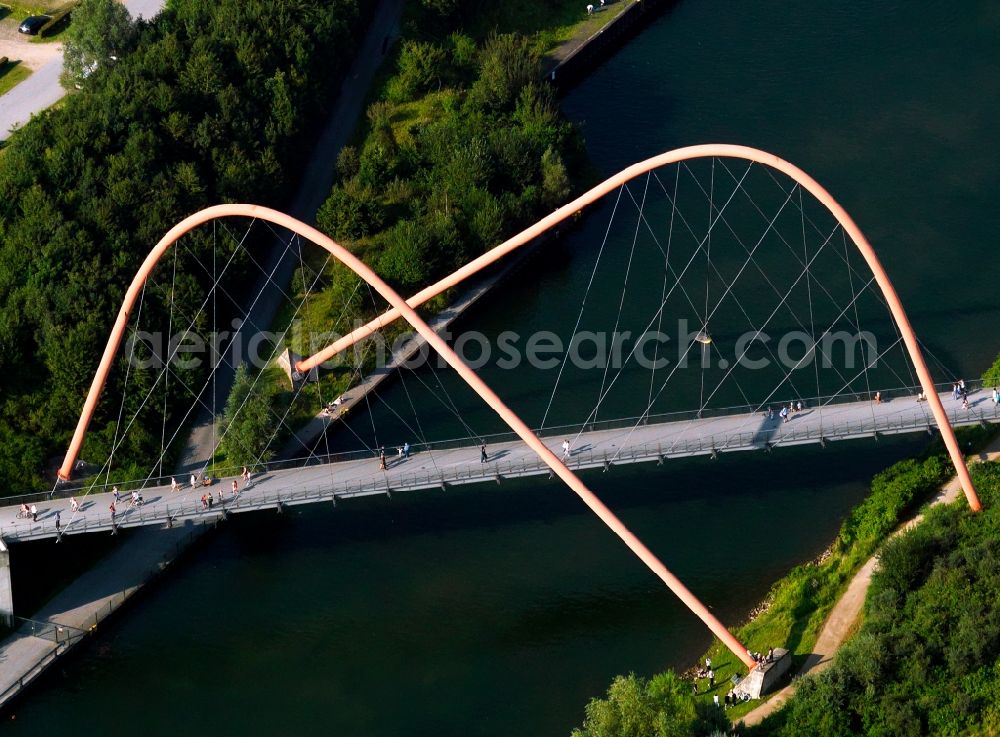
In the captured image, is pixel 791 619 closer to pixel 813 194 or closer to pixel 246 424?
pixel 813 194

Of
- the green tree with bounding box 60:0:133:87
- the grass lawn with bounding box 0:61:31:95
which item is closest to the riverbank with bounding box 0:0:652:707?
the green tree with bounding box 60:0:133:87

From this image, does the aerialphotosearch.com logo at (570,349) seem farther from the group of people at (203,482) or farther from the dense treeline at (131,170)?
the group of people at (203,482)

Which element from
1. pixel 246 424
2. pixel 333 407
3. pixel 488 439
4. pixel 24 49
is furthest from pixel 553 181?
pixel 24 49

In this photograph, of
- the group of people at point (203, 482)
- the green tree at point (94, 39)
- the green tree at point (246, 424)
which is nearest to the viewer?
the group of people at point (203, 482)

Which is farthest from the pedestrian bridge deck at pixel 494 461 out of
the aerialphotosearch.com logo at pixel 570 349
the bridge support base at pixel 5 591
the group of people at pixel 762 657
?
the group of people at pixel 762 657

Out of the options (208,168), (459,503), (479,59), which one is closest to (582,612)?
(459,503)

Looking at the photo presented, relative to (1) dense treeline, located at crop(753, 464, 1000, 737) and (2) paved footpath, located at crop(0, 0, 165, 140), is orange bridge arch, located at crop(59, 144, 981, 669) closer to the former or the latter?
(1) dense treeline, located at crop(753, 464, 1000, 737)

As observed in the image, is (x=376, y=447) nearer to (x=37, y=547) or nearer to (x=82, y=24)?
(x=37, y=547)
